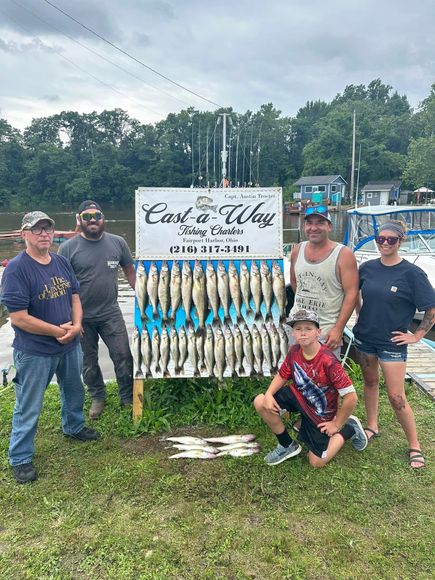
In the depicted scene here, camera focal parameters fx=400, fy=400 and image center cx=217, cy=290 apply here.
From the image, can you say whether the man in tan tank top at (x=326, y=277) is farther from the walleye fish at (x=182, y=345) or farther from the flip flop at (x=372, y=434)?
the walleye fish at (x=182, y=345)

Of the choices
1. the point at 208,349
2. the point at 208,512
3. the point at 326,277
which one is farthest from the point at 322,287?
the point at 208,512

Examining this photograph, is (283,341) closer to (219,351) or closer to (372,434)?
(219,351)

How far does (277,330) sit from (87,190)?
235 feet

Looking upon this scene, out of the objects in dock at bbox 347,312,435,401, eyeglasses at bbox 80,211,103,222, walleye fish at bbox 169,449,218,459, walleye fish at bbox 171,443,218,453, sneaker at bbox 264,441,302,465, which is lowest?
walleye fish at bbox 169,449,218,459

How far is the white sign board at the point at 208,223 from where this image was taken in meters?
4.04

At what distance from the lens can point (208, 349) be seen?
4012 millimetres

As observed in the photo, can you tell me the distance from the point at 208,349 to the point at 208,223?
1.28 metres

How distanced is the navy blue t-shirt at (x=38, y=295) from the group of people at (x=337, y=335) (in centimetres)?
186

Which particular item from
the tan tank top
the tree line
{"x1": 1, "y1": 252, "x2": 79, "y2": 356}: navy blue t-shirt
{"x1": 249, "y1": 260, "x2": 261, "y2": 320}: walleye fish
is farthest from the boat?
the tree line

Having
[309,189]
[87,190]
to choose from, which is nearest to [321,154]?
[309,189]

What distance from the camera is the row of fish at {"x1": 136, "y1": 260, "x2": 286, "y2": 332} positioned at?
12.9 ft

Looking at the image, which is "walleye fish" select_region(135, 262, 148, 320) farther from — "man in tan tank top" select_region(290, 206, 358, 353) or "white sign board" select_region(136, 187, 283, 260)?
"man in tan tank top" select_region(290, 206, 358, 353)

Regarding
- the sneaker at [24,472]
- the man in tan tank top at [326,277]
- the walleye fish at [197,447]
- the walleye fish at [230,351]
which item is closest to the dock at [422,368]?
the man in tan tank top at [326,277]

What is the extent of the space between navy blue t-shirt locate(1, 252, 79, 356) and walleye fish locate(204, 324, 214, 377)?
4.16 ft
